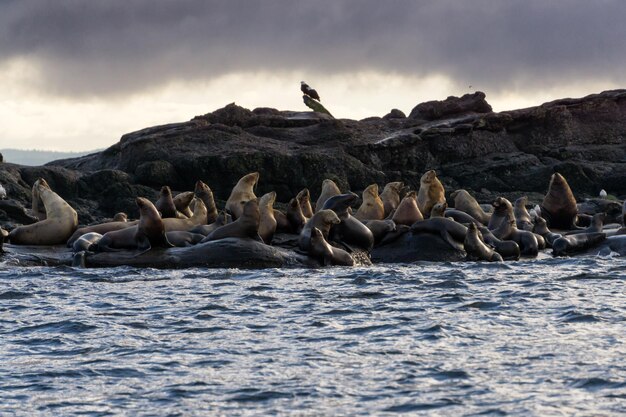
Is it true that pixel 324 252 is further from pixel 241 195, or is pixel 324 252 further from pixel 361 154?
pixel 361 154

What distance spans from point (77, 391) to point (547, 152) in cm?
3361

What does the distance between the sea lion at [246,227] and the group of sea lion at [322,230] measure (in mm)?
18

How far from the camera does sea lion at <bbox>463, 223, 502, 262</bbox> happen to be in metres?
20.6

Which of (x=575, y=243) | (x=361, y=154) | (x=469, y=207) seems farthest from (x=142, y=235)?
(x=361, y=154)

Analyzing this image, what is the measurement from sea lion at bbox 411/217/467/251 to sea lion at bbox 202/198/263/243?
325 cm

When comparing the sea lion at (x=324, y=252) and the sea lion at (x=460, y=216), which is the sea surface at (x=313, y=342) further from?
the sea lion at (x=460, y=216)

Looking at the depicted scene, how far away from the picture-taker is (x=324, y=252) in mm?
20031

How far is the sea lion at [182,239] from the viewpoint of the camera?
2053 centimetres

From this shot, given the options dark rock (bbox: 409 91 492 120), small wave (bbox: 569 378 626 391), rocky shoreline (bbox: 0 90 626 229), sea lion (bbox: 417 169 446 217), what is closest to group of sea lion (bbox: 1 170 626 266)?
sea lion (bbox: 417 169 446 217)

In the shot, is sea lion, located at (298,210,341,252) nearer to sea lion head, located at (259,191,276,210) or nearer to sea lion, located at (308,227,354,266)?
sea lion, located at (308,227,354,266)

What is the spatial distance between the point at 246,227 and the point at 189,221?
8.81 feet

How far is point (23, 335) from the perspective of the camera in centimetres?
1370

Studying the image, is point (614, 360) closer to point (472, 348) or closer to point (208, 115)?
point (472, 348)

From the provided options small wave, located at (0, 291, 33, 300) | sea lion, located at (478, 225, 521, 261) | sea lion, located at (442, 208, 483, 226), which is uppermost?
sea lion, located at (442, 208, 483, 226)
